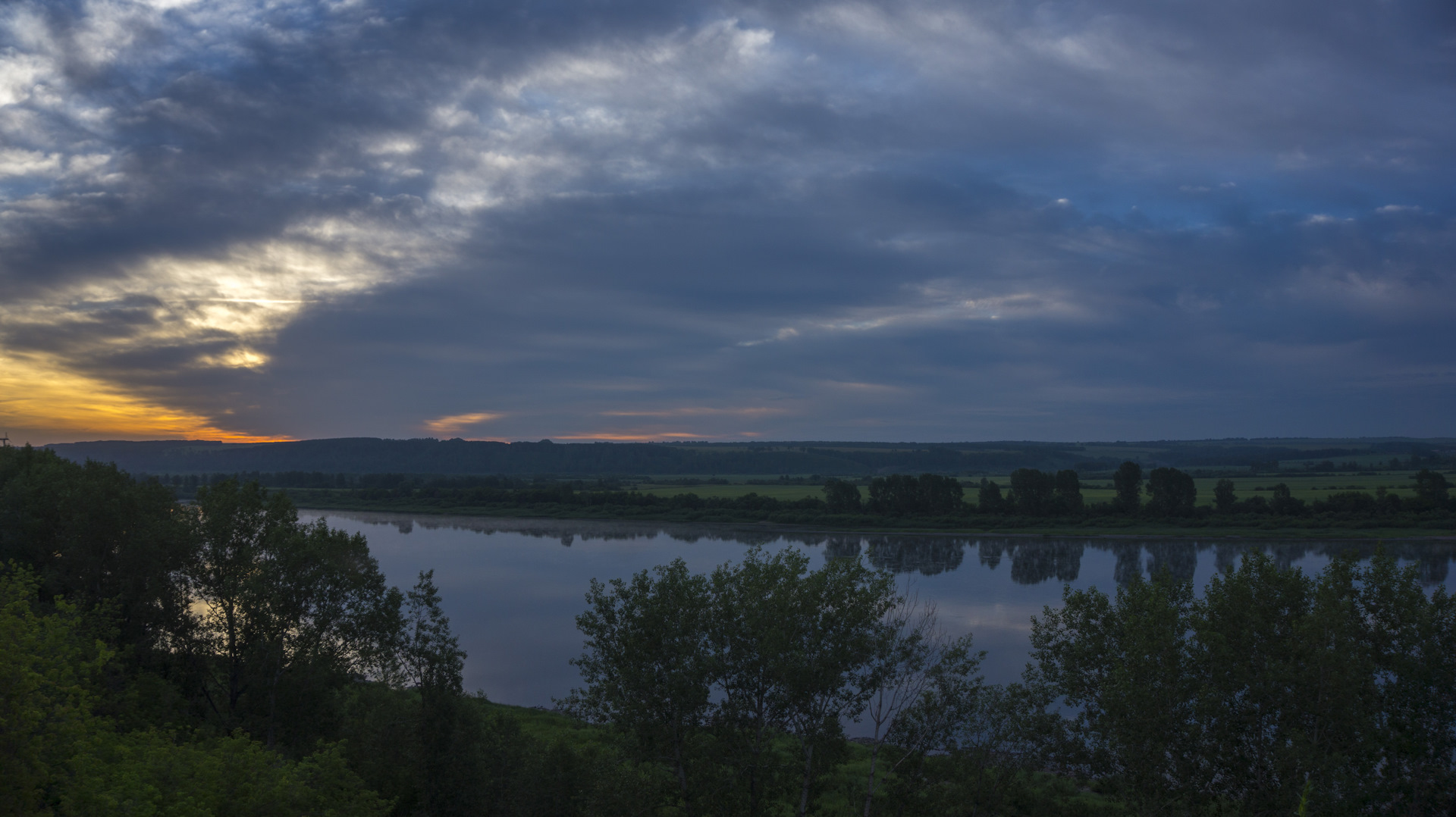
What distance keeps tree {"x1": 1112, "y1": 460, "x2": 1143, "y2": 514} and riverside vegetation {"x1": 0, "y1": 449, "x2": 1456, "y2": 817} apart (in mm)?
63730

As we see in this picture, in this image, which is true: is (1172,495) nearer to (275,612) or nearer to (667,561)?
(667,561)

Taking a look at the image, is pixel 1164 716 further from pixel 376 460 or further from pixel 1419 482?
pixel 376 460

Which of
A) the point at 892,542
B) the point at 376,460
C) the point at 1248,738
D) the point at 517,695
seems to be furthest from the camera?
the point at 376,460

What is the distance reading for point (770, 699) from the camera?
1488cm

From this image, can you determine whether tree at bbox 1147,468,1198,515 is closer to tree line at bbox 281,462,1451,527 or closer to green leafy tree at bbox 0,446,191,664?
tree line at bbox 281,462,1451,527

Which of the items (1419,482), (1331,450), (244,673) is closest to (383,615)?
(244,673)

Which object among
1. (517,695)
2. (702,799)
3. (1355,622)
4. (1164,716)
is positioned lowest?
(517,695)

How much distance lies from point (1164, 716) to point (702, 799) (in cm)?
795

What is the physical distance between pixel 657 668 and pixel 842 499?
7129cm

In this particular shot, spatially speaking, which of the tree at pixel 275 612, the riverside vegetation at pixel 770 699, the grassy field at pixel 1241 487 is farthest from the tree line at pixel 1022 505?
the tree at pixel 275 612

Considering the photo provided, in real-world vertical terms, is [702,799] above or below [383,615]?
below

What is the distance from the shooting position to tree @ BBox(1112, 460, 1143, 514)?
3004 inches

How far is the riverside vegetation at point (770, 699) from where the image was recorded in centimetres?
1346

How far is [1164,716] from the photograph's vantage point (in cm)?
1353
